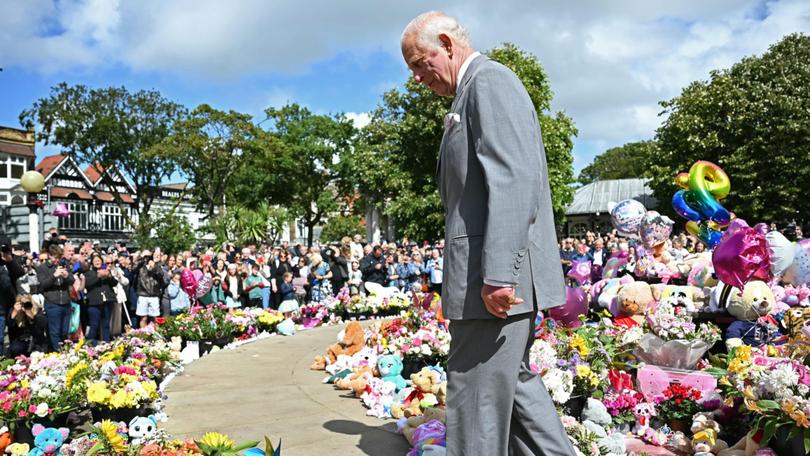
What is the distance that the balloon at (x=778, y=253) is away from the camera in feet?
19.9

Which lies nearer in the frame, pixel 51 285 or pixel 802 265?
pixel 802 265

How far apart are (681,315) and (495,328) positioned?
299 centimetres

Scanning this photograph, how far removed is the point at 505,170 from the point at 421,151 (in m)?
27.9

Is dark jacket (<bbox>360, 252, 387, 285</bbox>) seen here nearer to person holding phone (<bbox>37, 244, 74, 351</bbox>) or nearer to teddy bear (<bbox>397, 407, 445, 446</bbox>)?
person holding phone (<bbox>37, 244, 74, 351</bbox>)

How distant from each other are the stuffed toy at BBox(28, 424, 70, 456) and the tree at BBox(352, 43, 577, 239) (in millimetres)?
24207

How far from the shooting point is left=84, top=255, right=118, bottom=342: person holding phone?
1038cm

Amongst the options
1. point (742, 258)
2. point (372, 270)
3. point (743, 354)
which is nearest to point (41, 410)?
point (743, 354)

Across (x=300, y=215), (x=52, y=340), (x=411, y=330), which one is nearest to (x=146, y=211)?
(x=300, y=215)

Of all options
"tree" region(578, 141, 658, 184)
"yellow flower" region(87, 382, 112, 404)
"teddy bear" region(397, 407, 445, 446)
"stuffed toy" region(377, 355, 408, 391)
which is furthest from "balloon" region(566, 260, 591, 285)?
"tree" region(578, 141, 658, 184)

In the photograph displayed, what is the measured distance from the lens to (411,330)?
6.91 metres

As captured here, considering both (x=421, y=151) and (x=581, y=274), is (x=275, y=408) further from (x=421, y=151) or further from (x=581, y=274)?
(x=421, y=151)

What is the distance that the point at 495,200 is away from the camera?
2271 millimetres

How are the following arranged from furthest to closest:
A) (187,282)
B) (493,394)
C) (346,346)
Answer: (187,282)
(346,346)
(493,394)

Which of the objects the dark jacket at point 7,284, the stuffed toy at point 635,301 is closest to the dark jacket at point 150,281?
the dark jacket at point 7,284
